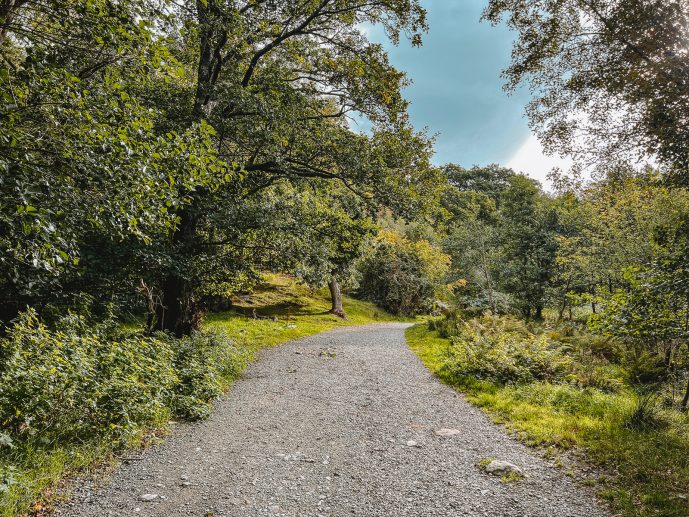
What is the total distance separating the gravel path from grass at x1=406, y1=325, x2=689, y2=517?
42 cm

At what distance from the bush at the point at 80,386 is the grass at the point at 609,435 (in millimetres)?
6115

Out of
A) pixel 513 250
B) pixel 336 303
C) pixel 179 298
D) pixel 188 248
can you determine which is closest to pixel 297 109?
pixel 188 248

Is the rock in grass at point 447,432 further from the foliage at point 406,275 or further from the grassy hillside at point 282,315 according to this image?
the foliage at point 406,275

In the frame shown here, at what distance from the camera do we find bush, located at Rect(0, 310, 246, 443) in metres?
4.61

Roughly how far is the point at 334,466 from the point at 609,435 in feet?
14.7

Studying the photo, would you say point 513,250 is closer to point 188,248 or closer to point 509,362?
point 509,362

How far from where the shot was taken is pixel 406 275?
3456cm

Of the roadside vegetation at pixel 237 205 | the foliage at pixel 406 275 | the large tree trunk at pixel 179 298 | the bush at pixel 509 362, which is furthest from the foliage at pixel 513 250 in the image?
the large tree trunk at pixel 179 298

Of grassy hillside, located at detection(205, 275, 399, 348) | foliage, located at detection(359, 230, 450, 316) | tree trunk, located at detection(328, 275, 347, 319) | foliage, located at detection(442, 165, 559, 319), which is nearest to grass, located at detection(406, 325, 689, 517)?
grassy hillside, located at detection(205, 275, 399, 348)

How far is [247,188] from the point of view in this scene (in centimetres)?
1188

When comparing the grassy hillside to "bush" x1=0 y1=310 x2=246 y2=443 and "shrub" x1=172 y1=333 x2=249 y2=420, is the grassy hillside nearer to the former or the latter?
"shrub" x1=172 y1=333 x2=249 y2=420

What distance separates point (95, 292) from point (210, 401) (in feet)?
13.0

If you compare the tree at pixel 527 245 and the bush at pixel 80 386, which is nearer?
the bush at pixel 80 386

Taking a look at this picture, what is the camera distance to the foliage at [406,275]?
34.4 m
